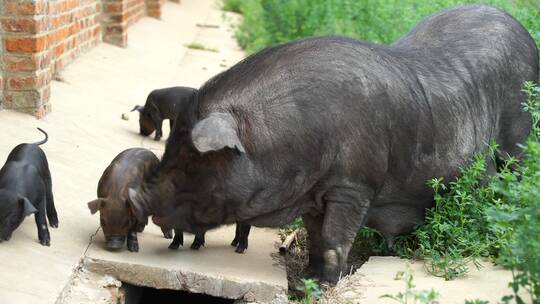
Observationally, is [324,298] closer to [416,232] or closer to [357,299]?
[357,299]

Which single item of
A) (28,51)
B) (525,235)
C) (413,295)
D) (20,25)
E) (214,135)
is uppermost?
(525,235)

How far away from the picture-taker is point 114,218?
527cm

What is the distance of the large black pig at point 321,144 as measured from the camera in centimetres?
507

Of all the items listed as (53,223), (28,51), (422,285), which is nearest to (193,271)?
(53,223)

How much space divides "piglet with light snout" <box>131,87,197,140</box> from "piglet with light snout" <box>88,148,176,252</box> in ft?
7.49

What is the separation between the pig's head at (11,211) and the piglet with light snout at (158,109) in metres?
2.83

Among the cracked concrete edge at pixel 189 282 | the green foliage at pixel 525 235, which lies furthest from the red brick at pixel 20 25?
the green foliage at pixel 525 235

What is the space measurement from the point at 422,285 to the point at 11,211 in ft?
7.47

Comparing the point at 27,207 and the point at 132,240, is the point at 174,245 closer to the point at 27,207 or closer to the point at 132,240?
the point at 132,240

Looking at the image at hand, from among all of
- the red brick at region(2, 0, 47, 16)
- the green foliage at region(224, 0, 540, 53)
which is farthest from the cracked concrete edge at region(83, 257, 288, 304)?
the green foliage at region(224, 0, 540, 53)

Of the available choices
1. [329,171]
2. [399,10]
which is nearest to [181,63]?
[399,10]

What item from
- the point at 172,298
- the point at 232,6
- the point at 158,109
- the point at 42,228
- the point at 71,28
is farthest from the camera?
the point at 232,6

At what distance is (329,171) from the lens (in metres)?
5.25

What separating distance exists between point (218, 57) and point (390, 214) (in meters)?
7.06
